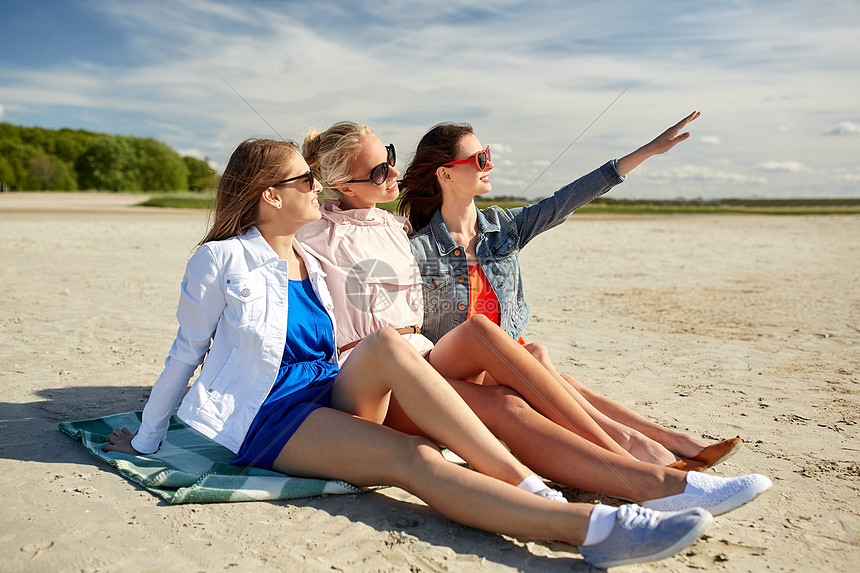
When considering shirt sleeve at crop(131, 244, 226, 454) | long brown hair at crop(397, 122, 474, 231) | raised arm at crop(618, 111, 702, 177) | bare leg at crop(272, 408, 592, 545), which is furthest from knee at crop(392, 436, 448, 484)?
raised arm at crop(618, 111, 702, 177)

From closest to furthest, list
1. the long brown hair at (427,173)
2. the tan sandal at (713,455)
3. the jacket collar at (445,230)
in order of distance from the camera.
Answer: the tan sandal at (713,455)
the jacket collar at (445,230)
the long brown hair at (427,173)

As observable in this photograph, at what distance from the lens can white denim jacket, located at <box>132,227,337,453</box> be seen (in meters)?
2.95

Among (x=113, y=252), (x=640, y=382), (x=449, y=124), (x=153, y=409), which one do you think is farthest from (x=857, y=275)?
(x=113, y=252)

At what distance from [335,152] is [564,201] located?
4.65 feet

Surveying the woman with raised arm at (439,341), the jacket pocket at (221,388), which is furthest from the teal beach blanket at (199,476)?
the woman with raised arm at (439,341)

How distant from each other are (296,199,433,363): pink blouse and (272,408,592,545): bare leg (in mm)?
563

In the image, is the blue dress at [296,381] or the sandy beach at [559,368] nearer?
the sandy beach at [559,368]

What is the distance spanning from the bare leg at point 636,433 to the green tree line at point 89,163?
6912 cm

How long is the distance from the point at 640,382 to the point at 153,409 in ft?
11.7

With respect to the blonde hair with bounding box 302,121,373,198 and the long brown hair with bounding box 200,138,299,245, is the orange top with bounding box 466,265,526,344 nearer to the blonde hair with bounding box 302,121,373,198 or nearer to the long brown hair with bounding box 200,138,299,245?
the blonde hair with bounding box 302,121,373,198

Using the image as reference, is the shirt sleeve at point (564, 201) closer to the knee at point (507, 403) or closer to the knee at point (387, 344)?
the knee at point (507, 403)

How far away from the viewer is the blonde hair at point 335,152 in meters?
3.72

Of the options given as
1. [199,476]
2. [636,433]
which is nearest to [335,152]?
[199,476]

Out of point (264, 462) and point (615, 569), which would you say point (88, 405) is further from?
point (615, 569)
